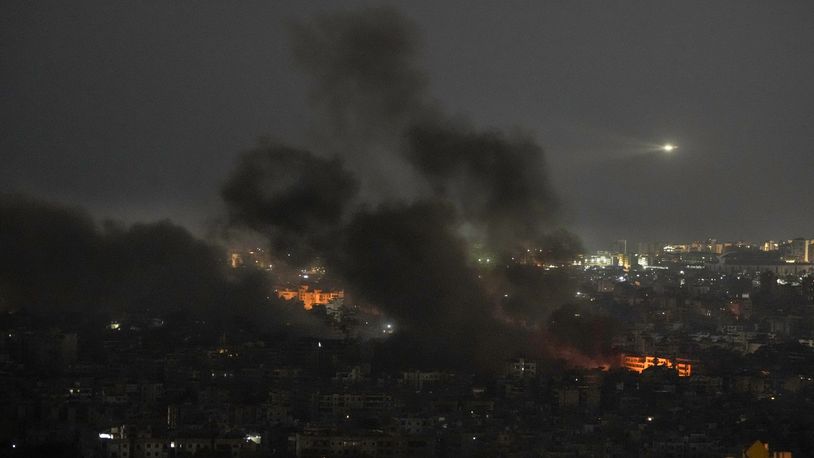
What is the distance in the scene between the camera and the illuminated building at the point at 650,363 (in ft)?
52.4

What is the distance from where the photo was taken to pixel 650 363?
16562mm

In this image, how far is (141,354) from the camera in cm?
1595

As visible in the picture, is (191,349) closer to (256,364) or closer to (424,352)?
(256,364)

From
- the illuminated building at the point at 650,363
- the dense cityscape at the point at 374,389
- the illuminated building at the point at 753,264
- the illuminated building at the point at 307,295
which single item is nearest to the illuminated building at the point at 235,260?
the dense cityscape at the point at 374,389

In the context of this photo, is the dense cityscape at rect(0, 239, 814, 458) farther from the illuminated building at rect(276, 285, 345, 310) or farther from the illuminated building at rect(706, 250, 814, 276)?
the illuminated building at rect(706, 250, 814, 276)

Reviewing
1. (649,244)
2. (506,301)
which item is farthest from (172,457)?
(649,244)

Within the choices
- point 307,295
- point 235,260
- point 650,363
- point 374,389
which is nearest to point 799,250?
point 307,295

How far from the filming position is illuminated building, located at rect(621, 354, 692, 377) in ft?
52.4

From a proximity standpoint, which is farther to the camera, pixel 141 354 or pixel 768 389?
pixel 141 354

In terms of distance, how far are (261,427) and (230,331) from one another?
22.9ft

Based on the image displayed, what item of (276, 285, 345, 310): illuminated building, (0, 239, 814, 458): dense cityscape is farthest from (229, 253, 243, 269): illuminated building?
(276, 285, 345, 310): illuminated building

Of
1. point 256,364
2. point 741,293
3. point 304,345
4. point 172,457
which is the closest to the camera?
point 172,457

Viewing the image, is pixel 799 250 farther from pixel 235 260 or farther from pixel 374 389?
pixel 374 389

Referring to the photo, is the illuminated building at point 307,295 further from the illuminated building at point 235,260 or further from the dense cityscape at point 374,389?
the illuminated building at point 235,260
